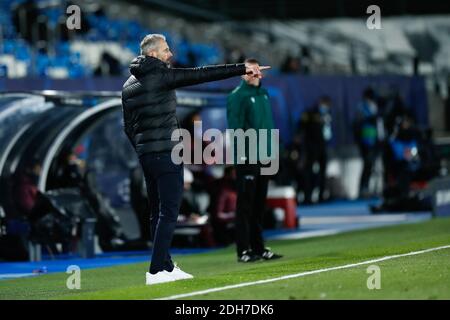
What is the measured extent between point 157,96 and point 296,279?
2079 mm

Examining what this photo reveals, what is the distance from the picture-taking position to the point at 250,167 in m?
14.8

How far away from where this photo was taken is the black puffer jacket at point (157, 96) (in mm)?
11859

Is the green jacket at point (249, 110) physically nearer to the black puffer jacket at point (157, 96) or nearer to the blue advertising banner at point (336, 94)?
the black puffer jacket at point (157, 96)

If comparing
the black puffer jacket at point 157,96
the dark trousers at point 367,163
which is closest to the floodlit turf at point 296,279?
the black puffer jacket at point 157,96

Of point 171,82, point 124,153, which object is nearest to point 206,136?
point 124,153

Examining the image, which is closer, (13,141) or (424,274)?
(424,274)

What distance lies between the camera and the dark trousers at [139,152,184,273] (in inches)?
465

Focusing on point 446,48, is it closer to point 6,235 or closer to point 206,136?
A: point 206,136

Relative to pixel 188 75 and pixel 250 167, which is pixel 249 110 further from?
pixel 188 75

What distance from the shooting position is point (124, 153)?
20.3 metres

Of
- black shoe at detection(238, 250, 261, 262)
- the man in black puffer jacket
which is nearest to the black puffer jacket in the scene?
the man in black puffer jacket

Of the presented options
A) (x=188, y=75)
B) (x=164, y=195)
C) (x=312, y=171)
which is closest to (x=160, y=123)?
(x=188, y=75)

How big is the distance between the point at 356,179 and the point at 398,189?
193 inches
